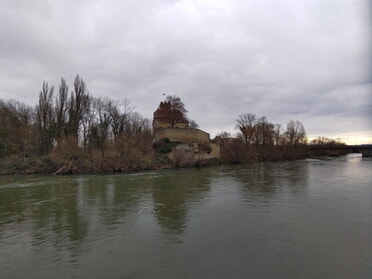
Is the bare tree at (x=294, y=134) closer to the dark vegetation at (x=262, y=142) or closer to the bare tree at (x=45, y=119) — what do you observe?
the dark vegetation at (x=262, y=142)

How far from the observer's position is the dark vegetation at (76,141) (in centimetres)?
2973

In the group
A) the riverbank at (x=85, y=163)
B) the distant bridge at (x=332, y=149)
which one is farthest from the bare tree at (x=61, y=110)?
the distant bridge at (x=332, y=149)

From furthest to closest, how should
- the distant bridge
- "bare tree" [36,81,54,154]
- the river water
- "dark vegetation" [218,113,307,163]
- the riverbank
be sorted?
1. the distant bridge
2. "dark vegetation" [218,113,307,163]
3. "bare tree" [36,81,54,154]
4. the riverbank
5. the river water

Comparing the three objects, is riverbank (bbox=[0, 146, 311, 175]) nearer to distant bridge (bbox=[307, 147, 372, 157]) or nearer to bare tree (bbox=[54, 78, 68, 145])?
bare tree (bbox=[54, 78, 68, 145])

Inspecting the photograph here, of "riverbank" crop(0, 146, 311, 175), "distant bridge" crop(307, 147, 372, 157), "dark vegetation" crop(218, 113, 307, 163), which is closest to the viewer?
"riverbank" crop(0, 146, 311, 175)

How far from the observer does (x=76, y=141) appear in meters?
31.0

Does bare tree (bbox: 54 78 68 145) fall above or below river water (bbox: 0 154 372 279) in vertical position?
above

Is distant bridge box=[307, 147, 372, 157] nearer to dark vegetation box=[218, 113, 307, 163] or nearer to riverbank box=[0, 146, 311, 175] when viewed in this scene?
dark vegetation box=[218, 113, 307, 163]

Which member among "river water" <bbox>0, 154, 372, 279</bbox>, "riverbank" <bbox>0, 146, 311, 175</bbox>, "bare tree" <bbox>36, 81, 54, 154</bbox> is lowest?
"river water" <bbox>0, 154, 372, 279</bbox>

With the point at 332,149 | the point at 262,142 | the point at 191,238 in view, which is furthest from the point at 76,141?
the point at 332,149

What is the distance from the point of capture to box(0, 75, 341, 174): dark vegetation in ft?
97.6

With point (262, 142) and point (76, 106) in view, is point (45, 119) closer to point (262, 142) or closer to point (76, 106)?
point (76, 106)

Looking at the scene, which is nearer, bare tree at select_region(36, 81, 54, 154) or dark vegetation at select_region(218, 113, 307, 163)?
bare tree at select_region(36, 81, 54, 154)

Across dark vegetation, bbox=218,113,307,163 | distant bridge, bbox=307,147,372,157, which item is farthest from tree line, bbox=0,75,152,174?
distant bridge, bbox=307,147,372,157
